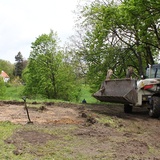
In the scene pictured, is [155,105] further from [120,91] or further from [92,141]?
[92,141]

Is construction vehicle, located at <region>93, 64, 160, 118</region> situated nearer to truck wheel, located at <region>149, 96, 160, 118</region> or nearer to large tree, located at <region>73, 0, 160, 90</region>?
truck wheel, located at <region>149, 96, 160, 118</region>

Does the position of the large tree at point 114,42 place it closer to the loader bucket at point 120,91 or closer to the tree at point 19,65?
the loader bucket at point 120,91

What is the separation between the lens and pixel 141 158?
5668 mm

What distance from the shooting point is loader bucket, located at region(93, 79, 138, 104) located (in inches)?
465

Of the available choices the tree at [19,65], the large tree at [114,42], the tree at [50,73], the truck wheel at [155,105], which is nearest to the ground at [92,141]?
the truck wheel at [155,105]

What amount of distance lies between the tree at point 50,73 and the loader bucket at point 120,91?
2988 cm

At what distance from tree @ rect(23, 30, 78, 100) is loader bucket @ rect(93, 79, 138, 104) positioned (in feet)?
98.0

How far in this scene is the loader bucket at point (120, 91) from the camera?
1182cm

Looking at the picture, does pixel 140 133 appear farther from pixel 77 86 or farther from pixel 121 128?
pixel 77 86

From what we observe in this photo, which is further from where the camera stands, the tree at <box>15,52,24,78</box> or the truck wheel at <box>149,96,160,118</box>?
the tree at <box>15,52,24,78</box>

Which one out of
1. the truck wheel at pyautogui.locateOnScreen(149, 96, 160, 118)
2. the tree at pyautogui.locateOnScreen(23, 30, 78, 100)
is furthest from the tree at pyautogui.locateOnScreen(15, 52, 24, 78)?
the truck wheel at pyautogui.locateOnScreen(149, 96, 160, 118)

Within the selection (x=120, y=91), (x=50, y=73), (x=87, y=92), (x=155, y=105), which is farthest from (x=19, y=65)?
(x=155, y=105)

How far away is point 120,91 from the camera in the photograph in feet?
40.8

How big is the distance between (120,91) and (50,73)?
3221 centimetres
